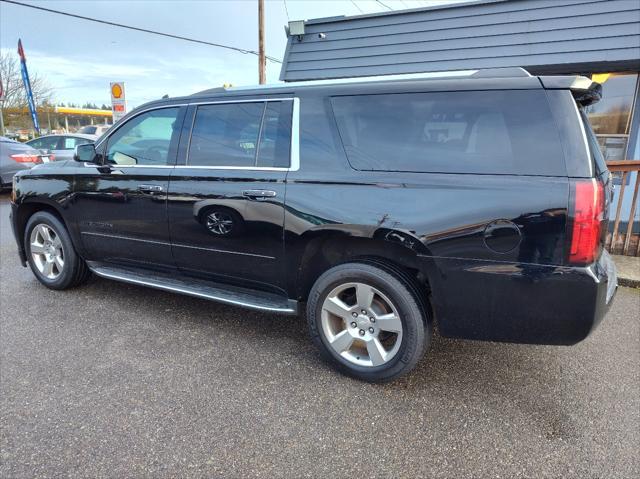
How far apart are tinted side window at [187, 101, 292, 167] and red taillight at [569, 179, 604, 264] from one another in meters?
1.71

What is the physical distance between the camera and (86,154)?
→ 12.5 feet

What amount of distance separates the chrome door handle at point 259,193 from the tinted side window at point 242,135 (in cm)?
20

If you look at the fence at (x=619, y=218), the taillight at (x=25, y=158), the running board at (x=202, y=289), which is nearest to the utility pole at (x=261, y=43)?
the taillight at (x=25, y=158)

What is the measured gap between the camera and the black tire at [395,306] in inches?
99.8

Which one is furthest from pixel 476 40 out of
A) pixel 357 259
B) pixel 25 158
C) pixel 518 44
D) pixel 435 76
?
pixel 25 158

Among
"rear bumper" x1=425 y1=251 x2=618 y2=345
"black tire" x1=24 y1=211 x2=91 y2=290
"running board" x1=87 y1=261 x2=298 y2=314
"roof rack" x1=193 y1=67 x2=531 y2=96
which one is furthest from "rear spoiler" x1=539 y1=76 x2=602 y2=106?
"black tire" x1=24 y1=211 x2=91 y2=290

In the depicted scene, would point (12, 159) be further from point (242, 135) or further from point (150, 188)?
point (242, 135)

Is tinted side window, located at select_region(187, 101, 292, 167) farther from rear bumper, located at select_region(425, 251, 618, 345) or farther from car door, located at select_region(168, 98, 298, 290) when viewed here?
rear bumper, located at select_region(425, 251, 618, 345)

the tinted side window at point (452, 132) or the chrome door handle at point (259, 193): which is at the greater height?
the tinted side window at point (452, 132)

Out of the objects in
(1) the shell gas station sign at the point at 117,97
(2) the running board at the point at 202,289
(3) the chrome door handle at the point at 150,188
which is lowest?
(2) the running board at the point at 202,289

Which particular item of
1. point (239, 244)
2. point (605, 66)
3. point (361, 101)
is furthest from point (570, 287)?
point (605, 66)

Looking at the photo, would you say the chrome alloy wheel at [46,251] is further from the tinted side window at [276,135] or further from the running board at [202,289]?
the tinted side window at [276,135]

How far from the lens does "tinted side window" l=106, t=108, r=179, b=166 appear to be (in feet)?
11.4

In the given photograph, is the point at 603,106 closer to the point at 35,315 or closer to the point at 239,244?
the point at 239,244
